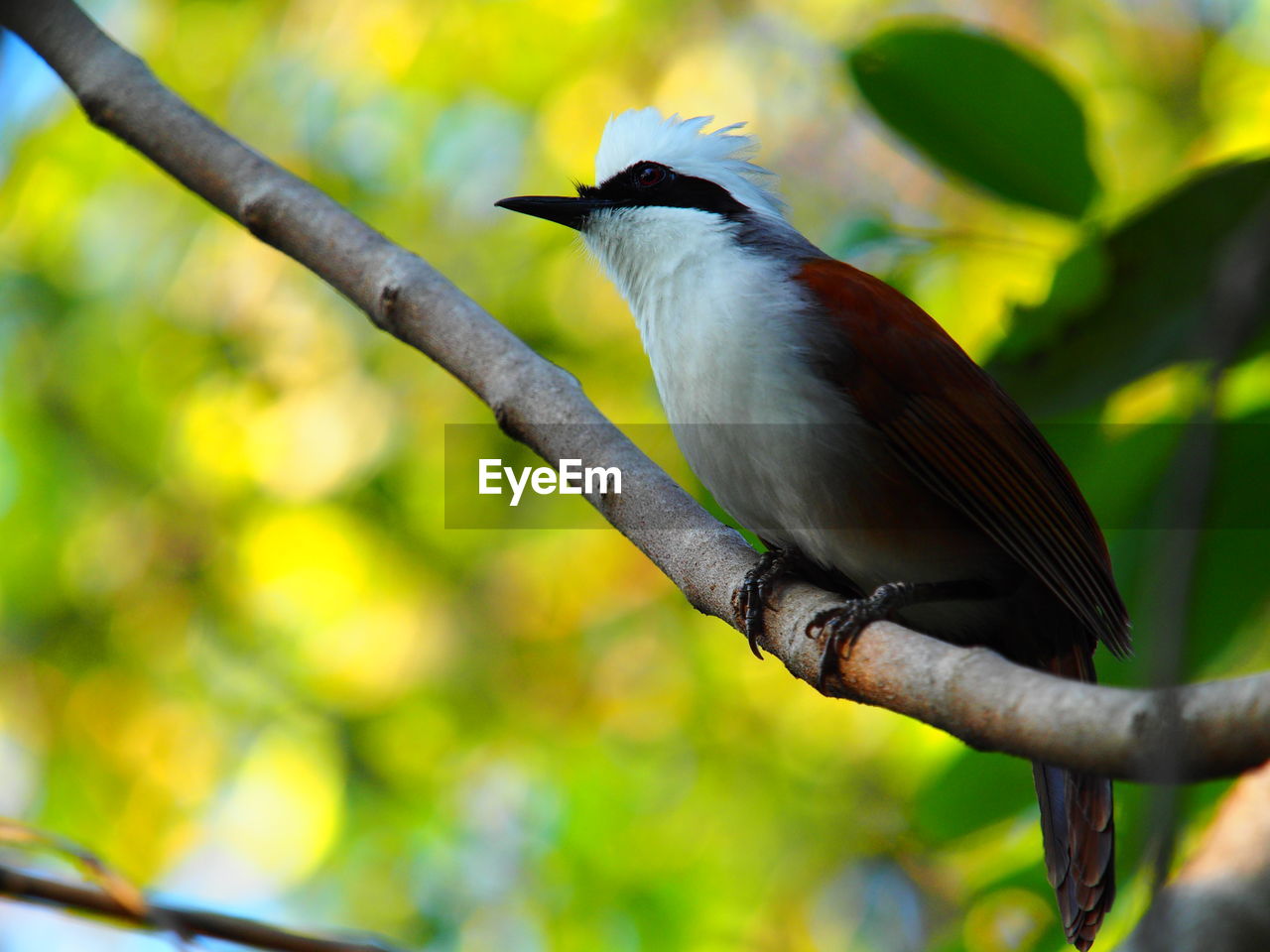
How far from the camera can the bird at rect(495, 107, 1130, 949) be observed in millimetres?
2436

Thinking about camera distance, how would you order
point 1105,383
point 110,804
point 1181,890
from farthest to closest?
point 110,804
point 1105,383
point 1181,890

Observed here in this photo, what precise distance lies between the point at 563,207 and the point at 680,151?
0.37 m

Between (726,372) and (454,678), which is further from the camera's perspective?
(454,678)

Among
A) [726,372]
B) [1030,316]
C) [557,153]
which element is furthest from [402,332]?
[557,153]

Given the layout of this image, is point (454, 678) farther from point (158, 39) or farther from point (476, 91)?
point (158, 39)

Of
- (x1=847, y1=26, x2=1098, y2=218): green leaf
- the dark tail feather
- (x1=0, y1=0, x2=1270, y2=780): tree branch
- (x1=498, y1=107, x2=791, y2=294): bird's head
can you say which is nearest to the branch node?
(x1=0, y1=0, x2=1270, y2=780): tree branch

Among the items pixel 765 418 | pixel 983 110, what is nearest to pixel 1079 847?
pixel 765 418

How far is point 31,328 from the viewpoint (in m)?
5.82

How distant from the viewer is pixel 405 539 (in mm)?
6059

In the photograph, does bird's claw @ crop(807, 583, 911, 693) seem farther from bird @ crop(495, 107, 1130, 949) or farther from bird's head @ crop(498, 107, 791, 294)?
bird's head @ crop(498, 107, 791, 294)

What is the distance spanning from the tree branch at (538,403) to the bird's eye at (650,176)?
0.96 meters

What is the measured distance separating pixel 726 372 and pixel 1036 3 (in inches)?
229

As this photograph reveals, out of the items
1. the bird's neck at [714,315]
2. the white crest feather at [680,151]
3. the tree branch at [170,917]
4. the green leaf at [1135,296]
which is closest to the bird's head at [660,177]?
the white crest feather at [680,151]

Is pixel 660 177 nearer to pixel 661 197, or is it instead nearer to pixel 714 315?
pixel 661 197
